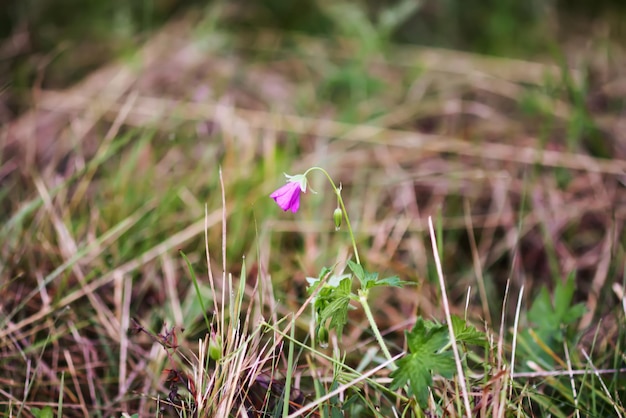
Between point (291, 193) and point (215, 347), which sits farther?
Result: point (291, 193)

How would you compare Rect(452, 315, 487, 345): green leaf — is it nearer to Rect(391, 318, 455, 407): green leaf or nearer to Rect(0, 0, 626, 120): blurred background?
Rect(391, 318, 455, 407): green leaf

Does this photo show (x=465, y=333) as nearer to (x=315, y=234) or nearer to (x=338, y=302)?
(x=338, y=302)

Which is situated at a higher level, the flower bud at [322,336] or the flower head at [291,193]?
the flower head at [291,193]

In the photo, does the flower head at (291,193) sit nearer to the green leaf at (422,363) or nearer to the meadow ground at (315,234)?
the meadow ground at (315,234)

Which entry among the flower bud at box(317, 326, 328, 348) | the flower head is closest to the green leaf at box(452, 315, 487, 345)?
the flower bud at box(317, 326, 328, 348)

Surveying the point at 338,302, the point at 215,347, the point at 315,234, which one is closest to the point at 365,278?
the point at 338,302

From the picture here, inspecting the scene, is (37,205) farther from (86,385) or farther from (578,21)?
(578,21)

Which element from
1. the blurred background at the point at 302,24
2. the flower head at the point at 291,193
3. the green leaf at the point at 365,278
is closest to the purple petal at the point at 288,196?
the flower head at the point at 291,193
